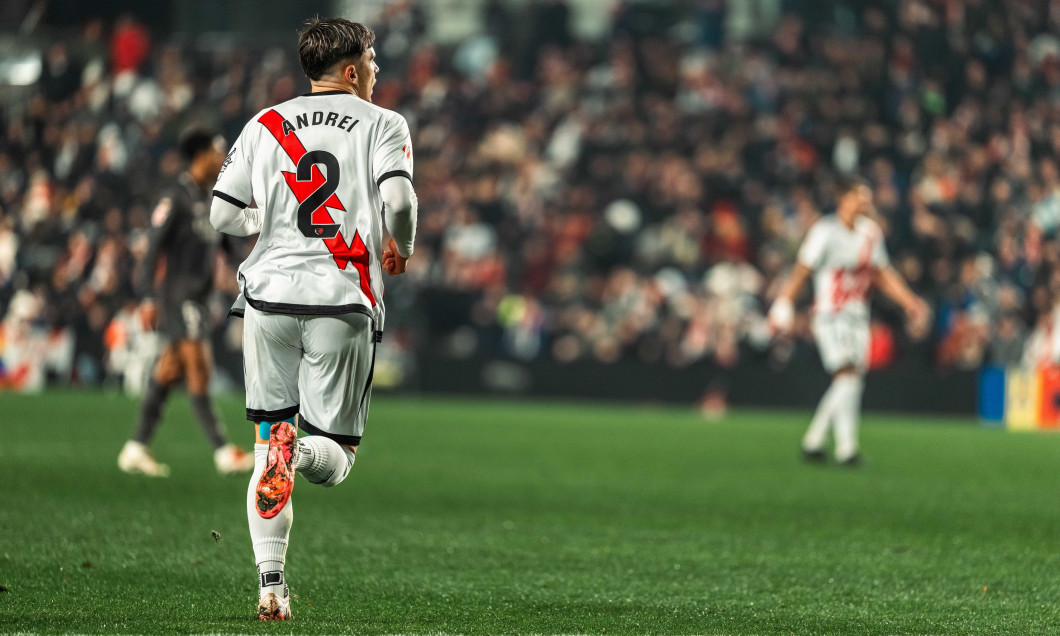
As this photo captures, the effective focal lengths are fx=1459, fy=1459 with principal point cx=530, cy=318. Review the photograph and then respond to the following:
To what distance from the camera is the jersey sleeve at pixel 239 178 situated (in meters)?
4.62

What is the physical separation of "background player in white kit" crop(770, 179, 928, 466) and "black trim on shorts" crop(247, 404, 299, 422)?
26.3 feet

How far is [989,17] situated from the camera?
24344mm

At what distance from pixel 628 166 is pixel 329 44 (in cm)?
2025

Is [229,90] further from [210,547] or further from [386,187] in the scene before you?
[386,187]

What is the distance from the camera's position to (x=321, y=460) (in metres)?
4.58

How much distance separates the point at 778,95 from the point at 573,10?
14.2ft

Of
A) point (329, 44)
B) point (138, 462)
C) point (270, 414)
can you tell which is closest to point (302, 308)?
point (270, 414)

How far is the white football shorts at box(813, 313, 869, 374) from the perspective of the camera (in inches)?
491

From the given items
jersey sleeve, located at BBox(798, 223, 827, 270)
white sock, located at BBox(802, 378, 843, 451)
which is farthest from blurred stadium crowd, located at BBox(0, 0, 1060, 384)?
jersey sleeve, located at BBox(798, 223, 827, 270)

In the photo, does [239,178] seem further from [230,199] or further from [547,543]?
[547,543]

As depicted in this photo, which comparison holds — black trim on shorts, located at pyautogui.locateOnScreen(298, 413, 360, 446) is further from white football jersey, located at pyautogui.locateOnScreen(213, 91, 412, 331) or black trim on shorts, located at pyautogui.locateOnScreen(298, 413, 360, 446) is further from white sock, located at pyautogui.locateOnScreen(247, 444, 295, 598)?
white football jersey, located at pyautogui.locateOnScreen(213, 91, 412, 331)

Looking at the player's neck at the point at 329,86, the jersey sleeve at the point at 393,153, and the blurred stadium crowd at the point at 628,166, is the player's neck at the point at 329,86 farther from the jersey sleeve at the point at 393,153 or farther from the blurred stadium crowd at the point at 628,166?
the blurred stadium crowd at the point at 628,166

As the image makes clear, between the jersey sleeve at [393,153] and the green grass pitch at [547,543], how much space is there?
1.42 m

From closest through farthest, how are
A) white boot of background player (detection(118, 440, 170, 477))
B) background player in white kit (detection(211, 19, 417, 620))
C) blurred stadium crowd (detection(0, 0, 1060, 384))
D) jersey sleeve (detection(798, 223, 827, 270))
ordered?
background player in white kit (detection(211, 19, 417, 620)) < white boot of background player (detection(118, 440, 170, 477)) < jersey sleeve (detection(798, 223, 827, 270)) < blurred stadium crowd (detection(0, 0, 1060, 384))
